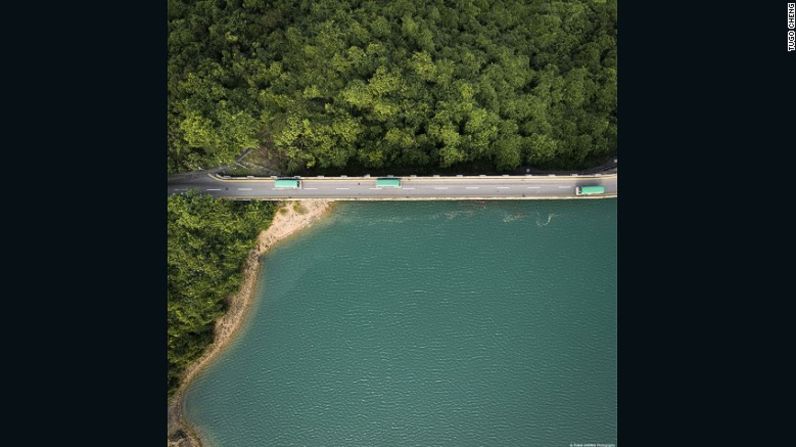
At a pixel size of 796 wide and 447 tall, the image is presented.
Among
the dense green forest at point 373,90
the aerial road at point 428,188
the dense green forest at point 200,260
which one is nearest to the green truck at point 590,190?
the aerial road at point 428,188

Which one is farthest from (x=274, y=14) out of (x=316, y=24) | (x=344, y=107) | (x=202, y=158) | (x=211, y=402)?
(x=211, y=402)

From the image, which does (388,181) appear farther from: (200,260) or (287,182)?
(200,260)

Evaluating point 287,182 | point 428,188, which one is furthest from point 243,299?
point 428,188

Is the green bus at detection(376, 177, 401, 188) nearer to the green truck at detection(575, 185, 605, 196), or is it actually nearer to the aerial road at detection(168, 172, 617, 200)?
the aerial road at detection(168, 172, 617, 200)

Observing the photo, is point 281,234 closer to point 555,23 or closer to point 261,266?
point 261,266

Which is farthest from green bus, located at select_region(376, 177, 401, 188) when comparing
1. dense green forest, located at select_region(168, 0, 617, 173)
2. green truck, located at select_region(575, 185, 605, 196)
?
green truck, located at select_region(575, 185, 605, 196)

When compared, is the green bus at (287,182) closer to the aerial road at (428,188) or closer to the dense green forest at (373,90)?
the aerial road at (428,188)
